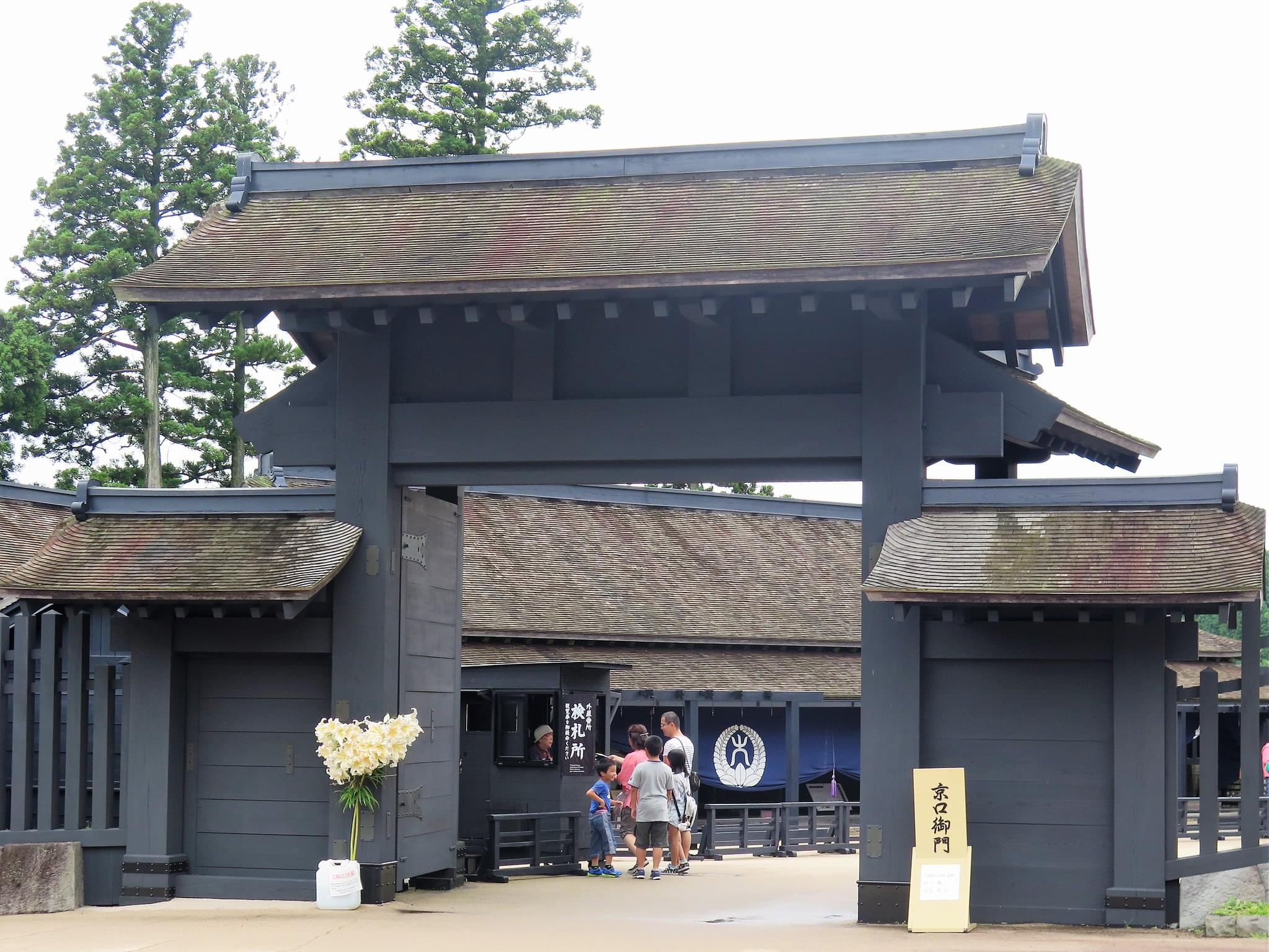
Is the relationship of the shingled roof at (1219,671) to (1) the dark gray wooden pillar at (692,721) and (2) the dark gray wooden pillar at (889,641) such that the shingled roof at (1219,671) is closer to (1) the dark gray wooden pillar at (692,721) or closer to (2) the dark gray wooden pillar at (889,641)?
(1) the dark gray wooden pillar at (692,721)

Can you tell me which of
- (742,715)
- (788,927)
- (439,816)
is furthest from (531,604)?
(788,927)

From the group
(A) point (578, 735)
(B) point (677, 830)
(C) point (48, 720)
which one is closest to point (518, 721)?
(A) point (578, 735)

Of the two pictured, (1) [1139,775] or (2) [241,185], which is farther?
(2) [241,185]

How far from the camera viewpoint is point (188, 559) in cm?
1370

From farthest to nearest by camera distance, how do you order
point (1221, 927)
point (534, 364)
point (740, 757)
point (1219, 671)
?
point (1219, 671)
point (740, 757)
point (534, 364)
point (1221, 927)

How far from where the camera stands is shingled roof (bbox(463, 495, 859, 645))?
25688mm

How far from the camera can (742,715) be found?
85.4ft

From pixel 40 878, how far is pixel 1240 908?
9.68 meters

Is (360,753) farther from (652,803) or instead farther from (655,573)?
(655,573)

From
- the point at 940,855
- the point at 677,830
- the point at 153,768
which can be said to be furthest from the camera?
the point at 677,830

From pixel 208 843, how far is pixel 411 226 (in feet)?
18.5

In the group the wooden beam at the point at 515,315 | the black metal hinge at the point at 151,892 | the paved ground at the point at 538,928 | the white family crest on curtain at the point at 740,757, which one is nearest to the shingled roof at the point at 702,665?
the white family crest on curtain at the point at 740,757

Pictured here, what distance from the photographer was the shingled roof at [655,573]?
25688mm

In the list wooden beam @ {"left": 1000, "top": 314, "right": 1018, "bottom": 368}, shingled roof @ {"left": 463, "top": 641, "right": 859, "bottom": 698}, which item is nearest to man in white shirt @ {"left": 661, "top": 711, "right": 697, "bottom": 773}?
shingled roof @ {"left": 463, "top": 641, "right": 859, "bottom": 698}
